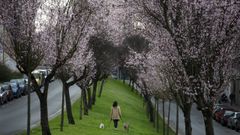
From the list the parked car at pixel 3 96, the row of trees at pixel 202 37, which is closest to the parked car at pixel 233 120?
the parked car at pixel 3 96

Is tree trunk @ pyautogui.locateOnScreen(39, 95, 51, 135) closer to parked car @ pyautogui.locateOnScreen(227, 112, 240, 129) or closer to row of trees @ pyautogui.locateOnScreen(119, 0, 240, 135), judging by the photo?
row of trees @ pyautogui.locateOnScreen(119, 0, 240, 135)

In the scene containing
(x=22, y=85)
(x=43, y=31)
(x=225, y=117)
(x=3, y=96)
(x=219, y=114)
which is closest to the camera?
(x=43, y=31)

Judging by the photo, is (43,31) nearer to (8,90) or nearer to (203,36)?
(203,36)

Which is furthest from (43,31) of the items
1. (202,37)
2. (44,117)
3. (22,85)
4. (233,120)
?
(22,85)

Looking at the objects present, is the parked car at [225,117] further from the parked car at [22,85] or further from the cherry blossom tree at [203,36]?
the cherry blossom tree at [203,36]

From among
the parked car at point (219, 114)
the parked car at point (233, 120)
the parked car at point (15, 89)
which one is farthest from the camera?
the parked car at point (15, 89)

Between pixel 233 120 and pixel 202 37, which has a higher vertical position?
pixel 202 37

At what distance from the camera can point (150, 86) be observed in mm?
32750

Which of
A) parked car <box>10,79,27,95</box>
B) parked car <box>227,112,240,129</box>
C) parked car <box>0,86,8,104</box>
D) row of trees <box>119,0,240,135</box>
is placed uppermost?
row of trees <box>119,0,240,135</box>

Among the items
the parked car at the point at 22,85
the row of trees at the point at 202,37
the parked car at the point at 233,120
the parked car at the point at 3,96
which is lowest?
the parked car at the point at 233,120

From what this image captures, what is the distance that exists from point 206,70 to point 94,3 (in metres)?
6.14

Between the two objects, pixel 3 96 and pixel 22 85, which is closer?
pixel 3 96

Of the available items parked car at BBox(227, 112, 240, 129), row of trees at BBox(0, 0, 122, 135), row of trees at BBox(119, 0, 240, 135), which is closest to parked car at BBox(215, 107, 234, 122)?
parked car at BBox(227, 112, 240, 129)

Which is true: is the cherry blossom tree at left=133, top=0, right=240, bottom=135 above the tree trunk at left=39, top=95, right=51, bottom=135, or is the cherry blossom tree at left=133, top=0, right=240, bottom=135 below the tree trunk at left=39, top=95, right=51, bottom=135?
above
